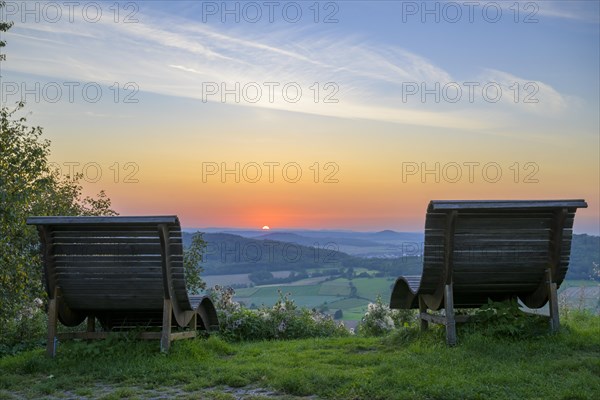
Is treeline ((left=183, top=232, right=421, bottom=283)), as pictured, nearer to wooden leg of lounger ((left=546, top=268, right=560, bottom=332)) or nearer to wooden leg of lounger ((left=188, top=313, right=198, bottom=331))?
wooden leg of lounger ((left=188, top=313, right=198, bottom=331))

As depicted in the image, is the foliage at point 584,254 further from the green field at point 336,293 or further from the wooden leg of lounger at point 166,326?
the wooden leg of lounger at point 166,326

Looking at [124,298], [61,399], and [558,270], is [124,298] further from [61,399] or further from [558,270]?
[558,270]

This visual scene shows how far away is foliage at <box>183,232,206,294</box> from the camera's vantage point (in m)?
16.1

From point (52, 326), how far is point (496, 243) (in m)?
5.62

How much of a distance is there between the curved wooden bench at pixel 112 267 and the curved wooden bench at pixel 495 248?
318cm

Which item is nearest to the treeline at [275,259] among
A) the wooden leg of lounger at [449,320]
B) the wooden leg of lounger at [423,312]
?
the wooden leg of lounger at [423,312]

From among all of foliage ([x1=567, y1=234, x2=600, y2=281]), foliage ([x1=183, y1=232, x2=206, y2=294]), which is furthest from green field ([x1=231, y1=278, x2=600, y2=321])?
foliage ([x1=567, y1=234, x2=600, y2=281])

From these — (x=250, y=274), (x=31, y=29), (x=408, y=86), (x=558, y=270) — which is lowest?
(x=250, y=274)

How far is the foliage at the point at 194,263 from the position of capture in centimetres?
1608

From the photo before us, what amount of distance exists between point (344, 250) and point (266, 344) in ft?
78.4

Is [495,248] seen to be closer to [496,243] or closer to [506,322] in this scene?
[496,243]

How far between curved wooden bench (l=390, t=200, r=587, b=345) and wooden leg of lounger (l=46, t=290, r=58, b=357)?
4.65 metres

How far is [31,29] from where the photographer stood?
498 inches

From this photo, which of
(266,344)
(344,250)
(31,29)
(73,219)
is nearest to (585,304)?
(266,344)
